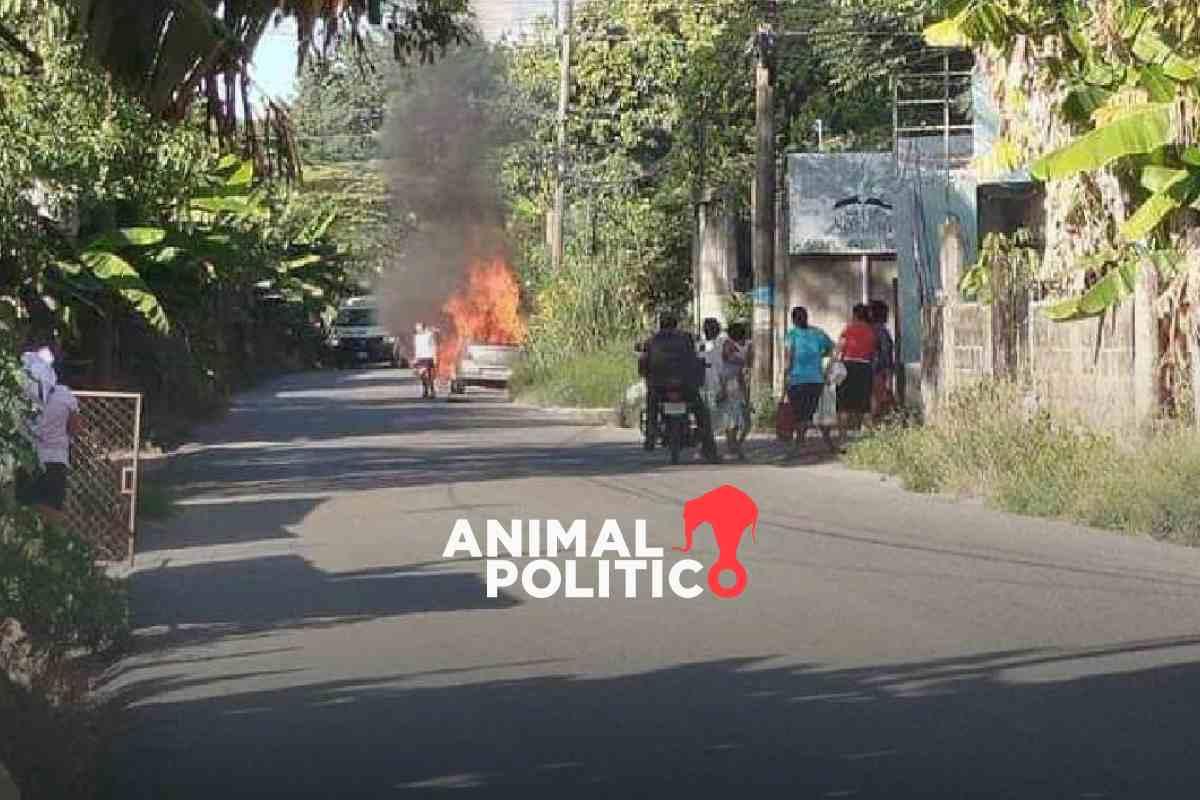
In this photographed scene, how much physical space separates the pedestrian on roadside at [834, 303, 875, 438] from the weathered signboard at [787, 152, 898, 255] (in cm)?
1161

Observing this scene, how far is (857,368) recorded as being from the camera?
27734 mm

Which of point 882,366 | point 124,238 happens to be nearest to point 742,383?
point 882,366

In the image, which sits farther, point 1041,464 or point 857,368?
point 857,368

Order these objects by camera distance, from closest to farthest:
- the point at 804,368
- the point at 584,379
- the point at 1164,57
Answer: the point at 1164,57, the point at 804,368, the point at 584,379

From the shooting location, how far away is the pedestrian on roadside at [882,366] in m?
28.5

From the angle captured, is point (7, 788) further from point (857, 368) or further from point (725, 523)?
point (857, 368)

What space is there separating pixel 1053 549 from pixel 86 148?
33.2ft

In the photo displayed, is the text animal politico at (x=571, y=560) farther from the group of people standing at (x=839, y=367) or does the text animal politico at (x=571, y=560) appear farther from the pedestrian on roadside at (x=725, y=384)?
the pedestrian on roadside at (x=725, y=384)

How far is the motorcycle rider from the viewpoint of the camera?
27.6 metres

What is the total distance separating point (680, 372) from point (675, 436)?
2.55ft

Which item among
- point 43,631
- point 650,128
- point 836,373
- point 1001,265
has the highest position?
point 650,128

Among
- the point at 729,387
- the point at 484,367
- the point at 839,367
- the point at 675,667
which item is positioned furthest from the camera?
the point at 484,367

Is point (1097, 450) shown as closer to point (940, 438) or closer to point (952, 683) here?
point (940, 438)

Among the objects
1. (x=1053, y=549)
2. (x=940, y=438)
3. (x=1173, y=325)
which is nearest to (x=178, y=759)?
(x=1053, y=549)
